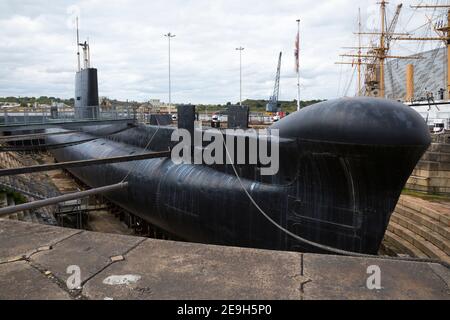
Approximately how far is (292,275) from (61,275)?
4.83 ft

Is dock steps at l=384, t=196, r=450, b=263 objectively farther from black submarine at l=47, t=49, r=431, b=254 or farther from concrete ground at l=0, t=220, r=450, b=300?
concrete ground at l=0, t=220, r=450, b=300

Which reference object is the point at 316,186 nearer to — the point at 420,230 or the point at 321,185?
the point at 321,185

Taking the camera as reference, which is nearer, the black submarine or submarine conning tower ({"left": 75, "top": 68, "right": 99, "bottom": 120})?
the black submarine

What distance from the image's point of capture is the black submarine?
6188mm

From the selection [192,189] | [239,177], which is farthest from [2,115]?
[239,177]

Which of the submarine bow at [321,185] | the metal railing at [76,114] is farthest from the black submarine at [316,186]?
the metal railing at [76,114]

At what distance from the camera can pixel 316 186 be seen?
7.17 metres

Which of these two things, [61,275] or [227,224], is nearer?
[61,275]

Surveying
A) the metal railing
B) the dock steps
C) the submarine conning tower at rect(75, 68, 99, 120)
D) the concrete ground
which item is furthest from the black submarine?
the submarine conning tower at rect(75, 68, 99, 120)

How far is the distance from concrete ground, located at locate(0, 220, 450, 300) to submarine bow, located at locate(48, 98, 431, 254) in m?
3.95

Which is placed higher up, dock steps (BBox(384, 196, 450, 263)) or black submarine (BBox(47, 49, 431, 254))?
black submarine (BBox(47, 49, 431, 254))

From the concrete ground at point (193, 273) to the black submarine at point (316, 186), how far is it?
3970 millimetres
